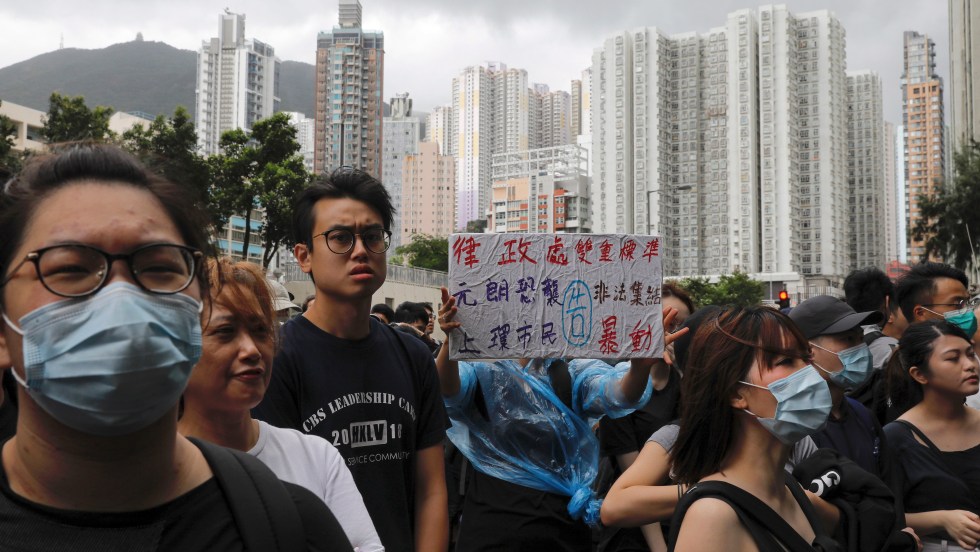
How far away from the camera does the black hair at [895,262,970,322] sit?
223 inches

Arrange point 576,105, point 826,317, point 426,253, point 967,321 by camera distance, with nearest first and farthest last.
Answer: point 826,317, point 967,321, point 426,253, point 576,105

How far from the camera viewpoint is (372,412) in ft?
9.41

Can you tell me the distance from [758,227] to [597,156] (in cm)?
1740

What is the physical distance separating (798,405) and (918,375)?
190 centimetres

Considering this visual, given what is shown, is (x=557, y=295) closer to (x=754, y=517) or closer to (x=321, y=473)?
(x=754, y=517)

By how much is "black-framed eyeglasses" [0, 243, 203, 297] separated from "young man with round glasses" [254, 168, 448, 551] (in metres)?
1.49

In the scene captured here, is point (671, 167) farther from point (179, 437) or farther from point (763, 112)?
point (179, 437)

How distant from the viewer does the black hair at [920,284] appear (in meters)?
5.66

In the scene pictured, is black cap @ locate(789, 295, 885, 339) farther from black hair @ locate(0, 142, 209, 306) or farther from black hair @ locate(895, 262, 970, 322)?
black hair @ locate(0, 142, 209, 306)

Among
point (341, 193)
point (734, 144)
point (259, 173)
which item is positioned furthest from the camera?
point (734, 144)

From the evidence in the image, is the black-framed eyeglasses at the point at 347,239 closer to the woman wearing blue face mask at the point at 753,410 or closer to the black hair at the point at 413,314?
the woman wearing blue face mask at the point at 753,410

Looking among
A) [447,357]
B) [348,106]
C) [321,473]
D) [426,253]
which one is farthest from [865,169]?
[321,473]

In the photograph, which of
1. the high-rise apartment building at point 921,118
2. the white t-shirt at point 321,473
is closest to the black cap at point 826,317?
the white t-shirt at point 321,473

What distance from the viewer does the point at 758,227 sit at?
278 ft
